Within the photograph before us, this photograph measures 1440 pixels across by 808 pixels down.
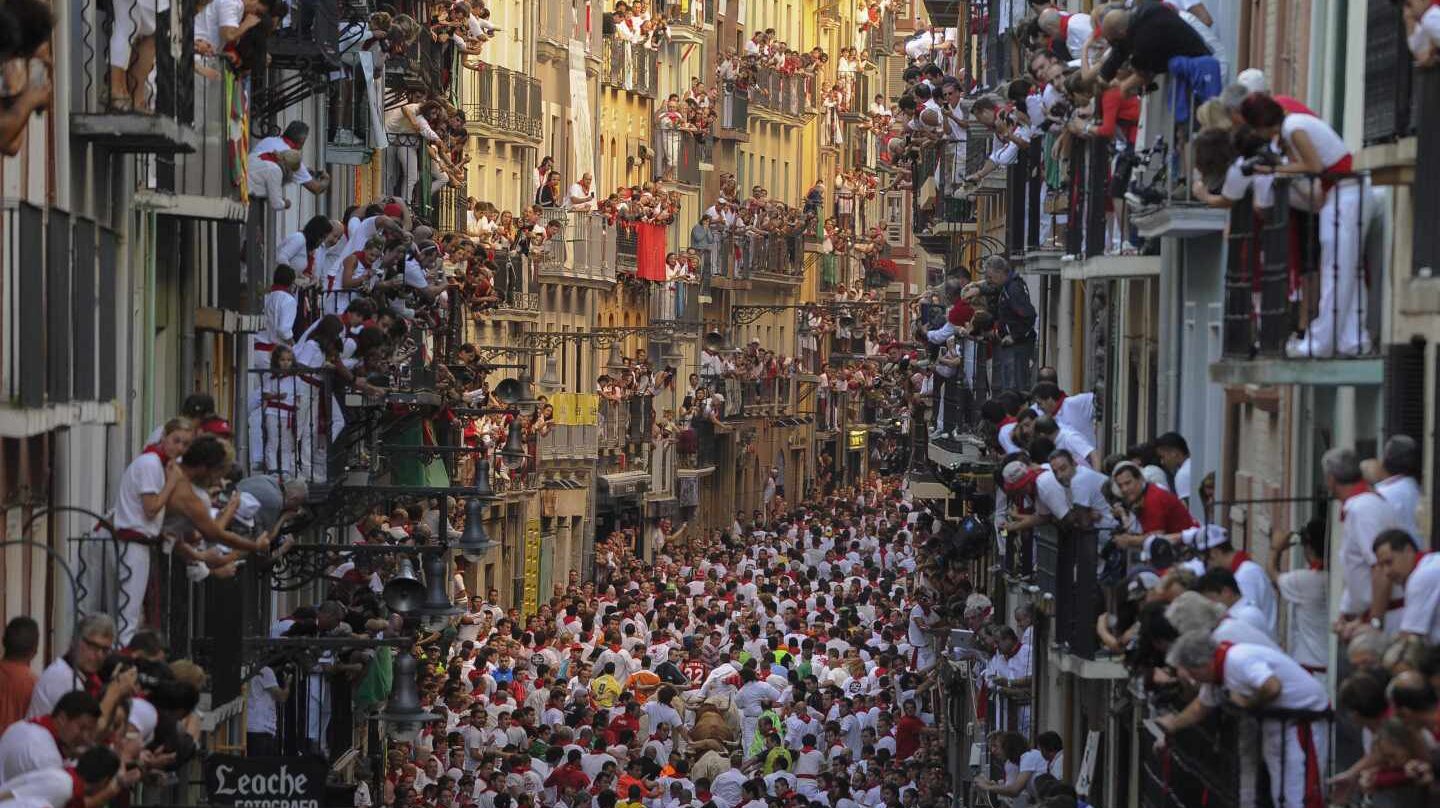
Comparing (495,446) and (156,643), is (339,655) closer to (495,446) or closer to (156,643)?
(156,643)

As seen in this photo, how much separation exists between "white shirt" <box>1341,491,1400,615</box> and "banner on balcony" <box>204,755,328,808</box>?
8.84m

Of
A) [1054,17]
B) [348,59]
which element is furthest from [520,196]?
[1054,17]

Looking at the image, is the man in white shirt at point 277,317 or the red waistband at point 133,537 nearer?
the red waistband at point 133,537

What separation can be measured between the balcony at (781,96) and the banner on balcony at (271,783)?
Answer: 2960 inches

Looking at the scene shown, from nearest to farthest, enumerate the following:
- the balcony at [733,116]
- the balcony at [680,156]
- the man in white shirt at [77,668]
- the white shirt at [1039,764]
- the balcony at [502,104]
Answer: the man in white shirt at [77,668], the white shirt at [1039,764], the balcony at [502,104], the balcony at [680,156], the balcony at [733,116]

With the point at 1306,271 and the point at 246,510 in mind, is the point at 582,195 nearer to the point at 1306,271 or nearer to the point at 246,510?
the point at 246,510

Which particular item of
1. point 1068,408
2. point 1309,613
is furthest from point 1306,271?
point 1068,408

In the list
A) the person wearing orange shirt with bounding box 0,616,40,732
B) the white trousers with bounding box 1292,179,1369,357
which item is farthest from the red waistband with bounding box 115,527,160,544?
the white trousers with bounding box 1292,179,1369,357

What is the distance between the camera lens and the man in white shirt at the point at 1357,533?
1634cm

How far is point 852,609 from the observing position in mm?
51500

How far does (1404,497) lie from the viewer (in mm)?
16922

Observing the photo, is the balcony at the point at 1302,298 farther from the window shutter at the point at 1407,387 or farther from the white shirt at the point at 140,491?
the white shirt at the point at 140,491

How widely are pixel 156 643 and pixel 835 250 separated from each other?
95.4 metres

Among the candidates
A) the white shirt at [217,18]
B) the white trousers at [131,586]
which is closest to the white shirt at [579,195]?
the white shirt at [217,18]
